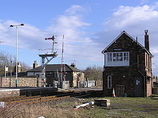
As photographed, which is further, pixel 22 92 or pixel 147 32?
pixel 147 32

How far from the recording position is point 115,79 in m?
28.6

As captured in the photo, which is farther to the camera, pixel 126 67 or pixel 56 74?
pixel 56 74

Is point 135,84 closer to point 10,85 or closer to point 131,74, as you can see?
point 131,74

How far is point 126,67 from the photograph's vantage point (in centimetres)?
2820

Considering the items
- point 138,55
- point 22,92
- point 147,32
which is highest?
point 147,32

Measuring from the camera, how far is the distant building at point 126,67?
27.5 meters

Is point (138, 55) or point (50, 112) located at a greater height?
point (138, 55)

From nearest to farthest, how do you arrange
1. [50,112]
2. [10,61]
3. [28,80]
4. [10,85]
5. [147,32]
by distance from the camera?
[50,112] → [147,32] → [10,85] → [28,80] → [10,61]

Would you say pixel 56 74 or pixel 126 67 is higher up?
pixel 126 67

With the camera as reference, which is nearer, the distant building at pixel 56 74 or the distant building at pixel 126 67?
the distant building at pixel 126 67

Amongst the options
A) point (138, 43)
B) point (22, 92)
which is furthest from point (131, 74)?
point (22, 92)

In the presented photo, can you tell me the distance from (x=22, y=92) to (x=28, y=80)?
17.4 meters

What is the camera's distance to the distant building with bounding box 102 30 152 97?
2750cm

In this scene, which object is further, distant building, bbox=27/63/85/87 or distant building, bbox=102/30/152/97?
distant building, bbox=27/63/85/87
